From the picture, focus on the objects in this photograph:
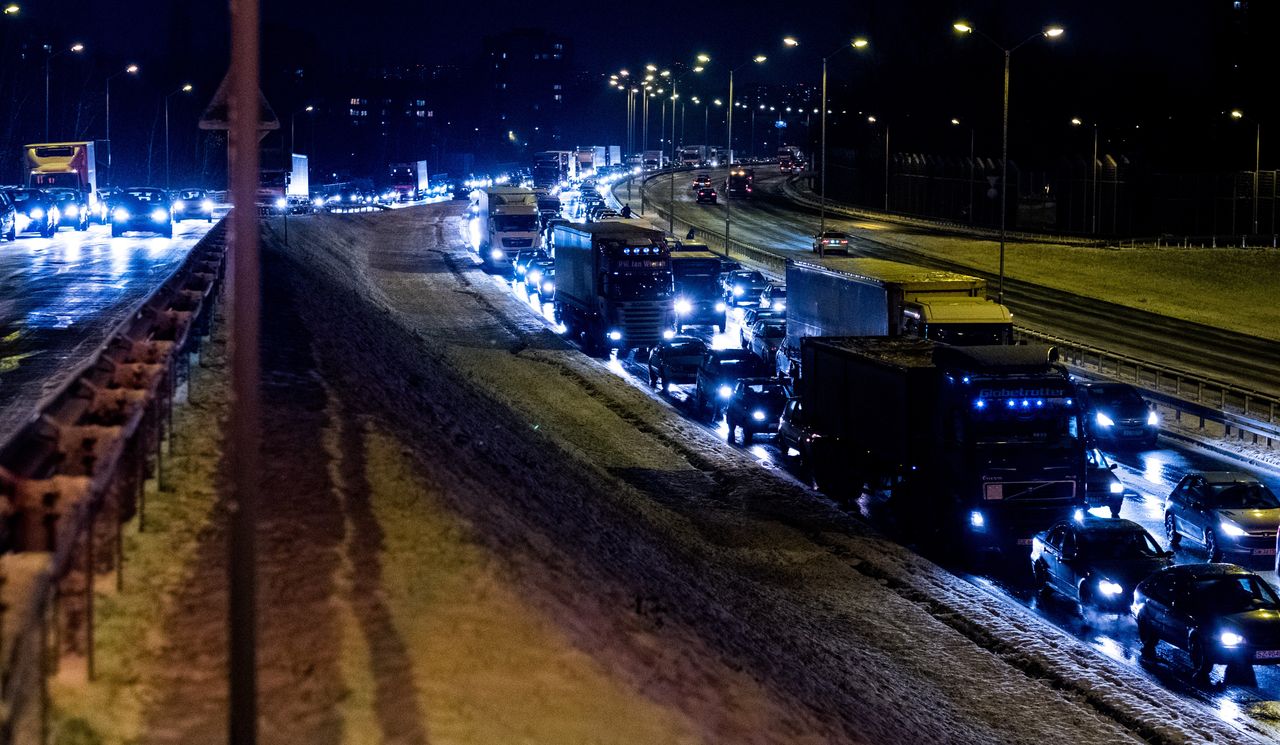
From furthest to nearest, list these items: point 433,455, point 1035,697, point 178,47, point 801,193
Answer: point 178,47
point 801,193
point 433,455
point 1035,697

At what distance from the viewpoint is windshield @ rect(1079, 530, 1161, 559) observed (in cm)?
2128

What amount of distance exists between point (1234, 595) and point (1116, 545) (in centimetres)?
290

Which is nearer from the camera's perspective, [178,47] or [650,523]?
[650,523]

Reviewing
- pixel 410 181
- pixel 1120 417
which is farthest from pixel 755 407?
pixel 410 181

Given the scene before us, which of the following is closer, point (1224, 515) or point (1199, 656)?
point (1199, 656)

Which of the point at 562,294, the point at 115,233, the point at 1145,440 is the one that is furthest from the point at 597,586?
the point at 115,233

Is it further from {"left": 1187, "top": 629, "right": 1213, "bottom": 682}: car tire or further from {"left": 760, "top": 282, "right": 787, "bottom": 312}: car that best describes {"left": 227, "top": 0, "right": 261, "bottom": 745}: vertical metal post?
{"left": 760, "top": 282, "right": 787, "bottom": 312}: car

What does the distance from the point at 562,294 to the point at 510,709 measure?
3987cm

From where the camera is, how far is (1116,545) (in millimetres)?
21484

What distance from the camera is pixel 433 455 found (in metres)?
20.4

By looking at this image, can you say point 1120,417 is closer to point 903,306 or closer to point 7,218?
point 903,306

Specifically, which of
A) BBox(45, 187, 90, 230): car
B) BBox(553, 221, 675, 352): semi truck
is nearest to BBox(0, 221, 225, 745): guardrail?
BBox(553, 221, 675, 352): semi truck

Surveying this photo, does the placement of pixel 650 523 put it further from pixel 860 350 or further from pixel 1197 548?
pixel 1197 548

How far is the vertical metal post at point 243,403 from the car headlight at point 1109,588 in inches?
627
